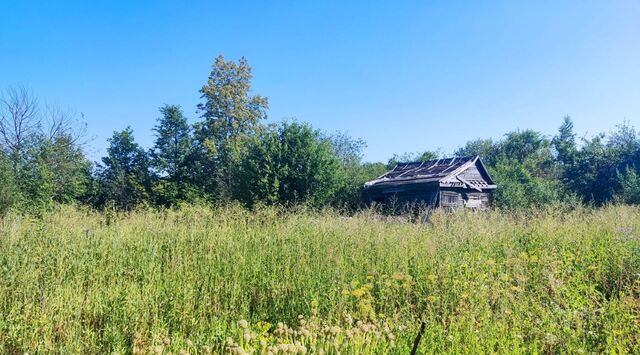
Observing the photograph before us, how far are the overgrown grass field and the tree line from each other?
5.76m

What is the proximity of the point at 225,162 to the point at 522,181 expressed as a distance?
18.6m

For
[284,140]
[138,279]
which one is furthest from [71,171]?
[138,279]

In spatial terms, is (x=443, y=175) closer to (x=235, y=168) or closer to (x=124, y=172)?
(x=235, y=168)

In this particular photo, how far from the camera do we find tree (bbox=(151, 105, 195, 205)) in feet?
88.4

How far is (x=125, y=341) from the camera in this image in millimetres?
3229

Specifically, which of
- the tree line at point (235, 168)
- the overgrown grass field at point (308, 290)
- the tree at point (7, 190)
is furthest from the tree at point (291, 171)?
the overgrown grass field at point (308, 290)

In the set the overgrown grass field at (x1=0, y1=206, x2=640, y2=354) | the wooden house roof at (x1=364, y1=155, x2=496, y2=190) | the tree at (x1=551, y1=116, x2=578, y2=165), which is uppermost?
the tree at (x1=551, y1=116, x2=578, y2=165)

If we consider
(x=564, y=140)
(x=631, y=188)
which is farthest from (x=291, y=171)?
(x=564, y=140)

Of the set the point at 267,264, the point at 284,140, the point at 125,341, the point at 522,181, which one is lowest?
the point at 125,341

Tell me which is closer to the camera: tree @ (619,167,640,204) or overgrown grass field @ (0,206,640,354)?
overgrown grass field @ (0,206,640,354)

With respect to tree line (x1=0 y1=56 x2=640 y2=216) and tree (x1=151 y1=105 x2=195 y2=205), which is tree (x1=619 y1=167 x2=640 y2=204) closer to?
tree line (x1=0 y1=56 x2=640 y2=216)

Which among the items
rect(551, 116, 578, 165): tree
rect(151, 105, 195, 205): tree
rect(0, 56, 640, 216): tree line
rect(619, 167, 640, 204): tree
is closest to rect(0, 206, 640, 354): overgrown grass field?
rect(0, 56, 640, 216): tree line

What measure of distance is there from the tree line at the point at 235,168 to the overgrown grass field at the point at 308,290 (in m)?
5.76

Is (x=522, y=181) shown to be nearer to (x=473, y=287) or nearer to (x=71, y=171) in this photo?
(x=473, y=287)
